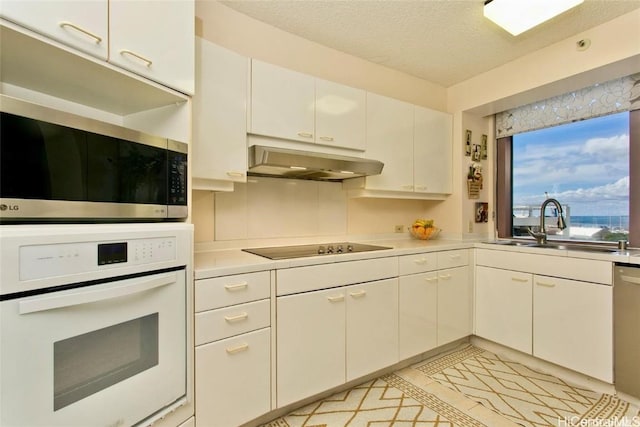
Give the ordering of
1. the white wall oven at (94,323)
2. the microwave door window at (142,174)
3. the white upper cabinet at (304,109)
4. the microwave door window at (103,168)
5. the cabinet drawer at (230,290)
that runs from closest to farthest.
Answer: the white wall oven at (94,323), the microwave door window at (103,168), the microwave door window at (142,174), the cabinet drawer at (230,290), the white upper cabinet at (304,109)

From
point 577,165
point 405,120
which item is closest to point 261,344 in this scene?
point 405,120

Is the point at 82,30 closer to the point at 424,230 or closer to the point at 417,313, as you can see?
the point at 417,313

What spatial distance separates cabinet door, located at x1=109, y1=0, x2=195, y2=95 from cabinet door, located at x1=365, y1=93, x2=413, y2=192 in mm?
1386

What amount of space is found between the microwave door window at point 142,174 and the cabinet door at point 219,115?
368 millimetres

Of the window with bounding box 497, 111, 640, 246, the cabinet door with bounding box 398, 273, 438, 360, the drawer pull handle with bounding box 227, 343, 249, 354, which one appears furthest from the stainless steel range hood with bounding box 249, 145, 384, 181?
the window with bounding box 497, 111, 640, 246

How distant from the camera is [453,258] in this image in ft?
8.18

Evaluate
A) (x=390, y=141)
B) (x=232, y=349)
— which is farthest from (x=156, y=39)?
(x=390, y=141)

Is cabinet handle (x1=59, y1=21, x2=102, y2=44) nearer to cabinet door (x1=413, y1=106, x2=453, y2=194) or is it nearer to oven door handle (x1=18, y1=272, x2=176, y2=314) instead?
oven door handle (x1=18, y1=272, x2=176, y2=314)

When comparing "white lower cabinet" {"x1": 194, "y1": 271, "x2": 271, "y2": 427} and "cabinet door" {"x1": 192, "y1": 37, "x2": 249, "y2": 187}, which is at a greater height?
"cabinet door" {"x1": 192, "y1": 37, "x2": 249, "y2": 187}

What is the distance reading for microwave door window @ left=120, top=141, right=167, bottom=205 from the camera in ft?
→ 3.84

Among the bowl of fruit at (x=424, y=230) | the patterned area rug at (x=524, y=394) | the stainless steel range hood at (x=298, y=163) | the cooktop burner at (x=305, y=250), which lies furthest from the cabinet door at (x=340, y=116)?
the patterned area rug at (x=524, y=394)

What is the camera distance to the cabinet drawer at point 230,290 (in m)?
1.40

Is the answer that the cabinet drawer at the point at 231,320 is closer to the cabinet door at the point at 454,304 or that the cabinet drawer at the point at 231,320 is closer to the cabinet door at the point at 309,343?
the cabinet door at the point at 309,343

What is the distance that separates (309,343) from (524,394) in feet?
4.65
